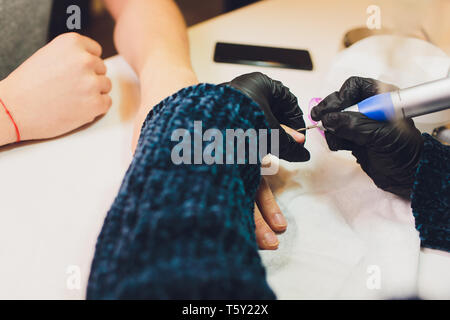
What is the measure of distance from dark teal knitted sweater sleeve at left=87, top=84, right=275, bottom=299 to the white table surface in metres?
0.11

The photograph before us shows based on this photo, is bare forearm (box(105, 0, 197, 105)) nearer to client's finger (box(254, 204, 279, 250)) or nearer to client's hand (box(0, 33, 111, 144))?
client's hand (box(0, 33, 111, 144))

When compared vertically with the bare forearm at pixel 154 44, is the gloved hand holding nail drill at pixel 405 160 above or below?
below

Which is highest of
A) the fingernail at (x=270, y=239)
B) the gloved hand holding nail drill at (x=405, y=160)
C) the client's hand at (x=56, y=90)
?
the client's hand at (x=56, y=90)

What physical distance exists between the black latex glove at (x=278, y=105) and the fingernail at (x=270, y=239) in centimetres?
9

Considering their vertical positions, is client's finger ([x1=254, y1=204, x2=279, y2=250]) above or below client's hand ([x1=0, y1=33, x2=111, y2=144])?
below

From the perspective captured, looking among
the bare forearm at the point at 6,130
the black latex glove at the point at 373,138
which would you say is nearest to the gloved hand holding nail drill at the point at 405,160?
the black latex glove at the point at 373,138

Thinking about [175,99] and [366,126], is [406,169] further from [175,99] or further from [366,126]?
[175,99]

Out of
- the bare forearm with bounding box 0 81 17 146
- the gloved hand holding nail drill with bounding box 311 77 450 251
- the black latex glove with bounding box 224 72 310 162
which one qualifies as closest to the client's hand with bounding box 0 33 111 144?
the bare forearm with bounding box 0 81 17 146

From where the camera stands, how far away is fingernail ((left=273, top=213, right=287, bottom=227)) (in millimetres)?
353

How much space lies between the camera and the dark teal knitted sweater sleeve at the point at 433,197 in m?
0.34

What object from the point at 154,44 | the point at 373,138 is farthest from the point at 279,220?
the point at 154,44

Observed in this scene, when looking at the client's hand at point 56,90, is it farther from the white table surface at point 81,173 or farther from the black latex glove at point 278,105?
the black latex glove at point 278,105
